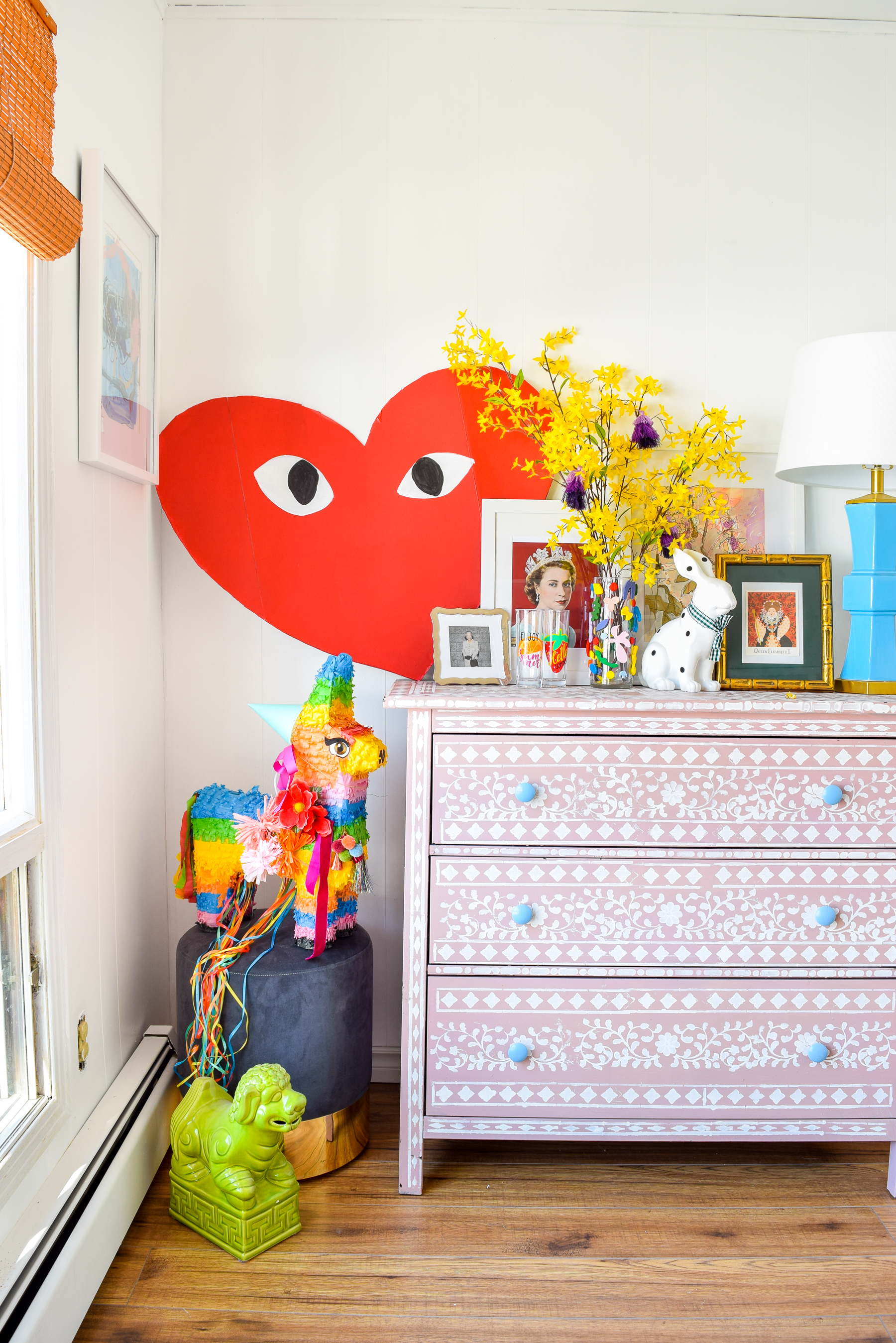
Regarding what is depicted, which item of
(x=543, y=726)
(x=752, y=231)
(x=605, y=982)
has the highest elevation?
(x=752, y=231)

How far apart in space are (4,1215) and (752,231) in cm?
243

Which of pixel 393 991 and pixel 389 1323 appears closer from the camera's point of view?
pixel 389 1323

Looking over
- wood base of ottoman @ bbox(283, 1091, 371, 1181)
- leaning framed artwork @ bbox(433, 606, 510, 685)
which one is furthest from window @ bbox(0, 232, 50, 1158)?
leaning framed artwork @ bbox(433, 606, 510, 685)

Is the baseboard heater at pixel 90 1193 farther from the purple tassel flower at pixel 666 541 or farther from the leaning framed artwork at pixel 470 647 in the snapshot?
the purple tassel flower at pixel 666 541

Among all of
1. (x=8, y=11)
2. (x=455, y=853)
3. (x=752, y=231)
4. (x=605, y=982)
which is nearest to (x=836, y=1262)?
(x=605, y=982)

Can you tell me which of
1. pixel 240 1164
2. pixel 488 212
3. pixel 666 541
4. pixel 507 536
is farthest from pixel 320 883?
pixel 488 212

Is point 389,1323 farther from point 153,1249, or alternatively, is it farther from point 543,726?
point 543,726

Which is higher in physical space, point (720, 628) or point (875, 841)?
point (720, 628)

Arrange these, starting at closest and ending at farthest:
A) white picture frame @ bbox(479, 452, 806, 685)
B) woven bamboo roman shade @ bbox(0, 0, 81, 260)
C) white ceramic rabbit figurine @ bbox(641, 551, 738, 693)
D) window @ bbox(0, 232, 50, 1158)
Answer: woven bamboo roman shade @ bbox(0, 0, 81, 260) < window @ bbox(0, 232, 50, 1158) < white ceramic rabbit figurine @ bbox(641, 551, 738, 693) < white picture frame @ bbox(479, 452, 806, 685)

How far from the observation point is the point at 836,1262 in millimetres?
1489

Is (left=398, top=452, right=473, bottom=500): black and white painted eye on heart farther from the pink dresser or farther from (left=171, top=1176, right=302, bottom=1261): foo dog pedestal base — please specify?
(left=171, top=1176, right=302, bottom=1261): foo dog pedestal base

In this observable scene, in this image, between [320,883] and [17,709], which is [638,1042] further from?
[17,709]

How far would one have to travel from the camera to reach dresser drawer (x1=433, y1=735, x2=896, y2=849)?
1549 mm

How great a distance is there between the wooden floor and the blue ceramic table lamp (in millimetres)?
1053
